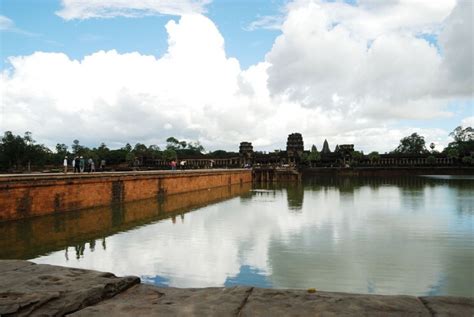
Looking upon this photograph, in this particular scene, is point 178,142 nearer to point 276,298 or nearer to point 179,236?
point 179,236

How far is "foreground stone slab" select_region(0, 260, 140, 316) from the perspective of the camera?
282 cm

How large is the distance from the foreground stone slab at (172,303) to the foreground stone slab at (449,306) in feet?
4.37

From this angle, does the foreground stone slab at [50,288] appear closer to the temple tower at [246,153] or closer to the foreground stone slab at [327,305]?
the foreground stone slab at [327,305]

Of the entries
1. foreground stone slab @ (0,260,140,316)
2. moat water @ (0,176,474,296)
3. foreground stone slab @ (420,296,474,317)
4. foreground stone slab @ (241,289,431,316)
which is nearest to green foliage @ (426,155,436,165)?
moat water @ (0,176,474,296)

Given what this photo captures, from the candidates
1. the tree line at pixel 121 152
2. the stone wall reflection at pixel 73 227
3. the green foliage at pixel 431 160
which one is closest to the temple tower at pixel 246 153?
the tree line at pixel 121 152

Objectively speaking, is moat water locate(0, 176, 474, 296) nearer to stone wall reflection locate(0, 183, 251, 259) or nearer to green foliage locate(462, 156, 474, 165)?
stone wall reflection locate(0, 183, 251, 259)

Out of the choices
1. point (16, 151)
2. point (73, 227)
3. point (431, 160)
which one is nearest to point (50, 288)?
point (73, 227)

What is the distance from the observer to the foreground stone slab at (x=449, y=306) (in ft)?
9.06

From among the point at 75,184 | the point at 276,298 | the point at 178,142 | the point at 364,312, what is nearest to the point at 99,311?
the point at 276,298

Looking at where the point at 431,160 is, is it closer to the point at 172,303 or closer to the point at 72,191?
the point at 72,191

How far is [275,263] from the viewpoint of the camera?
29.0 feet

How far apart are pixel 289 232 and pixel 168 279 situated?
614 cm

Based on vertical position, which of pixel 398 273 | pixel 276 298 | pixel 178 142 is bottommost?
pixel 398 273

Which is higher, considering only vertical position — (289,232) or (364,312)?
(364,312)
